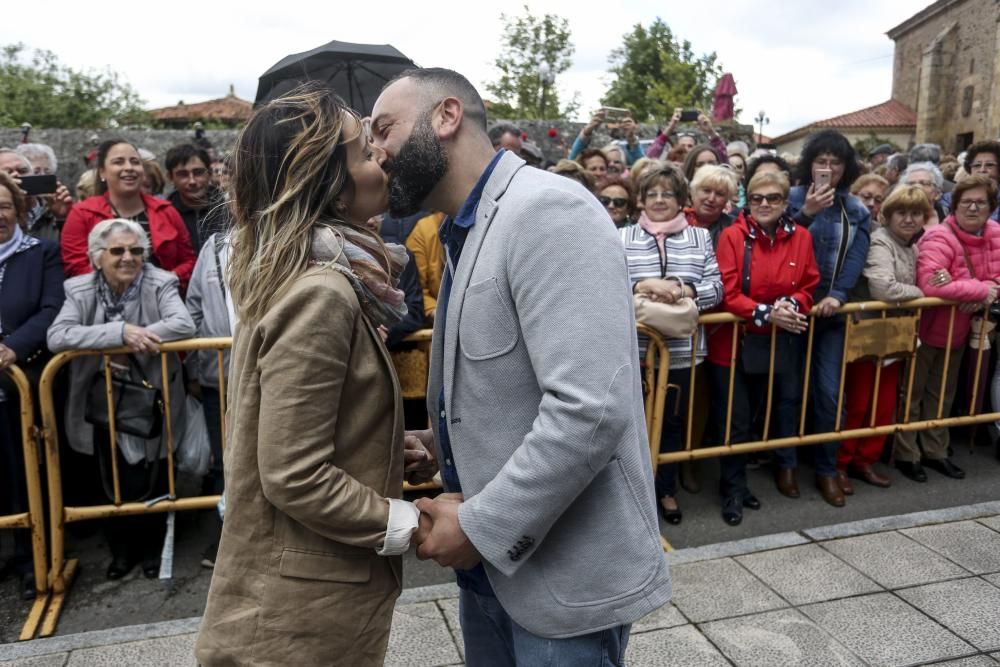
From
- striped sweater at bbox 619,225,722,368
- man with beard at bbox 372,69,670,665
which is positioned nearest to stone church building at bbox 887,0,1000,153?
striped sweater at bbox 619,225,722,368

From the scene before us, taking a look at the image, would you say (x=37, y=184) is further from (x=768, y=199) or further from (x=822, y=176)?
(x=822, y=176)

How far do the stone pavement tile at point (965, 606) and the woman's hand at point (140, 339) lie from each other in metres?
3.61

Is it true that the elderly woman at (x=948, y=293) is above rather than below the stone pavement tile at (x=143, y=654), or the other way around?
above

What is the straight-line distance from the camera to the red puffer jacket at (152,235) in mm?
4510

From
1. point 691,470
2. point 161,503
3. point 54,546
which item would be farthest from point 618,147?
point 54,546

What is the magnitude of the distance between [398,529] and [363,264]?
1.86ft

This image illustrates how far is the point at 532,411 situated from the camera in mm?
1612

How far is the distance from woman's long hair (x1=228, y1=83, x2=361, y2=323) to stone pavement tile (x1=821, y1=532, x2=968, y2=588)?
3.19 m

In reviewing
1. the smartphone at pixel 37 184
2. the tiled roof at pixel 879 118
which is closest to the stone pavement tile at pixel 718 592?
the smartphone at pixel 37 184

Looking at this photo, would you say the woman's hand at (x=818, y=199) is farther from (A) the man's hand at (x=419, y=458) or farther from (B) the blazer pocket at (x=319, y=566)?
(B) the blazer pocket at (x=319, y=566)

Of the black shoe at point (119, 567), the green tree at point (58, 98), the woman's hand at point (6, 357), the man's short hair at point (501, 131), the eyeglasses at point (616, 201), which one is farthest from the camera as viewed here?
the green tree at point (58, 98)

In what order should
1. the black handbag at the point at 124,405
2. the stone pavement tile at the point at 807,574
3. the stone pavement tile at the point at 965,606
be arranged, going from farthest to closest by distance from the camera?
the black handbag at the point at 124,405 < the stone pavement tile at the point at 807,574 < the stone pavement tile at the point at 965,606

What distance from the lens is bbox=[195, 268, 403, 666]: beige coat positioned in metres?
1.57

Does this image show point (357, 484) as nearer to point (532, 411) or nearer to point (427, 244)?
point (532, 411)
